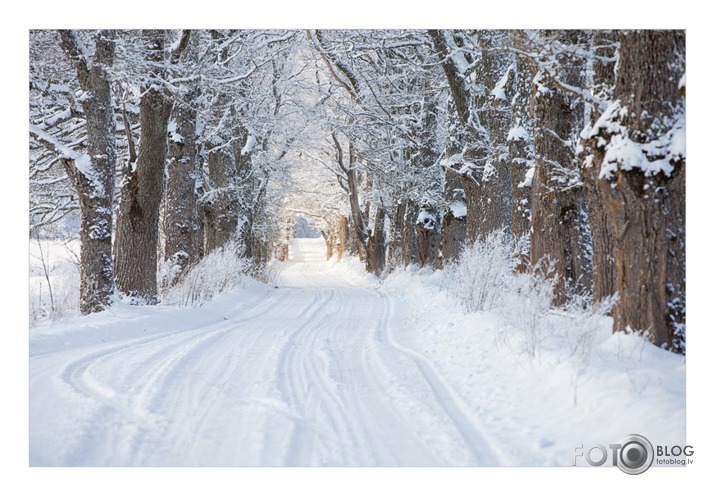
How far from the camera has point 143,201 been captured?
729 centimetres

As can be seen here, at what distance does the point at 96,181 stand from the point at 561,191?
6186mm

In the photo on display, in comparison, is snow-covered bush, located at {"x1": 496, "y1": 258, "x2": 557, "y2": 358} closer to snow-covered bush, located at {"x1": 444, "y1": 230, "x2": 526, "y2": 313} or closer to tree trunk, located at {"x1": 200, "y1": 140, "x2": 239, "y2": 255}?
snow-covered bush, located at {"x1": 444, "y1": 230, "x2": 526, "y2": 313}

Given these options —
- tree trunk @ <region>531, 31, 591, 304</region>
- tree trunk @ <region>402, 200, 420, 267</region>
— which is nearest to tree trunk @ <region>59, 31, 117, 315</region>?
tree trunk @ <region>531, 31, 591, 304</region>

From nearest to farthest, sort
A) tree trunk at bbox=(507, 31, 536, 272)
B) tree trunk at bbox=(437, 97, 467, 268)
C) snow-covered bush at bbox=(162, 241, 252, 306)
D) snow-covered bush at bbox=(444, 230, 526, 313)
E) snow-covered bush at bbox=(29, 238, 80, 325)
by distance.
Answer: snow-covered bush at bbox=(29, 238, 80, 325)
snow-covered bush at bbox=(444, 230, 526, 313)
tree trunk at bbox=(507, 31, 536, 272)
snow-covered bush at bbox=(162, 241, 252, 306)
tree trunk at bbox=(437, 97, 467, 268)

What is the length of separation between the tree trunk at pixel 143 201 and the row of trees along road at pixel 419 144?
0.07 feet

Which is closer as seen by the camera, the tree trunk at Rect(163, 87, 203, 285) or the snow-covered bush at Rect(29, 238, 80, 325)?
the snow-covered bush at Rect(29, 238, 80, 325)

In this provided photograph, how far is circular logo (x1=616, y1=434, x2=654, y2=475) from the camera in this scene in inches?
108

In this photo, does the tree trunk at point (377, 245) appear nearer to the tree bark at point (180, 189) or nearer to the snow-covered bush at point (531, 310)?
the tree bark at point (180, 189)

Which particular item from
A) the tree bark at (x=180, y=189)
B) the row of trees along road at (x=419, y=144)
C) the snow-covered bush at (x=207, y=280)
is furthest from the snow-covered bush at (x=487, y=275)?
the tree bark at (x=180, y=189)

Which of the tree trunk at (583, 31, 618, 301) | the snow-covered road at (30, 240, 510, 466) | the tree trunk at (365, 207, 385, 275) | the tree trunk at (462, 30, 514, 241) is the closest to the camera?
the snow-covered road at (30, 240, 510, 466)

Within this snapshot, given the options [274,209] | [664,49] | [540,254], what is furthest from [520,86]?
[274,209]

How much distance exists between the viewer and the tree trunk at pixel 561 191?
5.45 m

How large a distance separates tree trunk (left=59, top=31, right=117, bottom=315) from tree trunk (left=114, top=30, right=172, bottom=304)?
572mm

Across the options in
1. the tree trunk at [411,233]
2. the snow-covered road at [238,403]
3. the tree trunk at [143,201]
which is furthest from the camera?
the tree trunk at [411,233]
